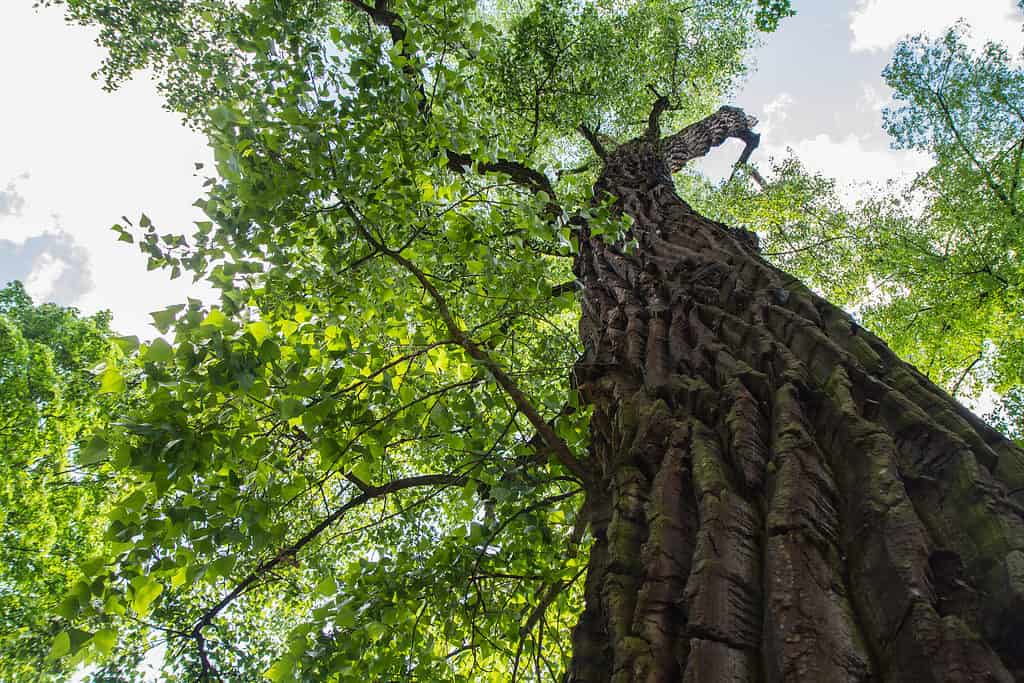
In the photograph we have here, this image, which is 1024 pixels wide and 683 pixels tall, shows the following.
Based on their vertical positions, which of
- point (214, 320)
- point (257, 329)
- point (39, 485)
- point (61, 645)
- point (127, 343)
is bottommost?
point (61, 645)

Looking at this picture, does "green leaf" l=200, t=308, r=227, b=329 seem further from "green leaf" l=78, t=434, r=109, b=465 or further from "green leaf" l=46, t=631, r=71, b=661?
Answer: "green leaf" l=46, t=631, r=71, b=661

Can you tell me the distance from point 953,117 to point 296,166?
15273 millimetres

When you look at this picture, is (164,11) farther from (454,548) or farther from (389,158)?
(454,548)

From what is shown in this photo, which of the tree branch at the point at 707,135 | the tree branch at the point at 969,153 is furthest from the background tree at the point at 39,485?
the tree branch at the point at 969,153

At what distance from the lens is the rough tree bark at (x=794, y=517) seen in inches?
46.0

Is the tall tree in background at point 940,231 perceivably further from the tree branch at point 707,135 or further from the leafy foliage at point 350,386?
the leafy foliage at point 350,386

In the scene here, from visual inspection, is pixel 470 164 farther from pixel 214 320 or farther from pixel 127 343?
pixel 127 343

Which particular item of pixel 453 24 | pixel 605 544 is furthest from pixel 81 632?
pixel 453 24

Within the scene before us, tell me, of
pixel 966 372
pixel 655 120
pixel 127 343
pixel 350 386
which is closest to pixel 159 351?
pixel 127 343

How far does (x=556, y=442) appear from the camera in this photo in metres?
2.74

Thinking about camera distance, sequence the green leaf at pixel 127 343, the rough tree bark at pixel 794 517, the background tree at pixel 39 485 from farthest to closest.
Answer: the background tree at pixel 39 485, the green leaf at pixel 127 343, the rough tree bark at pixel 794 517

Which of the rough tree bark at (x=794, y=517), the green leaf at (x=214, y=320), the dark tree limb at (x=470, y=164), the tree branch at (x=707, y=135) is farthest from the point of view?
the tree branch at (x=707, y=135)

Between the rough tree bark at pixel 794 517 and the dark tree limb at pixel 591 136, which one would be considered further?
the dark tree limb at pixel 591 136

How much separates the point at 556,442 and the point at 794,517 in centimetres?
141
